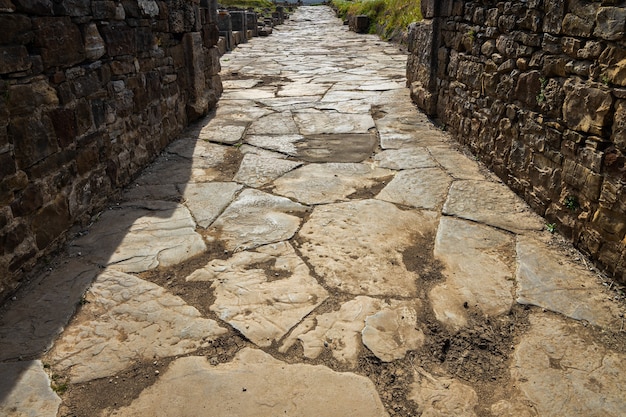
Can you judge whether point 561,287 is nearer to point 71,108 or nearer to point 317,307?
point 317,307

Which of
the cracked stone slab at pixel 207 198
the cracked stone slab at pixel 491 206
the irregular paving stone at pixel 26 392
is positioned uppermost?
the cracked stone slab at pixel 491 206

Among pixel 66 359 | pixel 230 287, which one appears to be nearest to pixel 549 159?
pixel 230 287

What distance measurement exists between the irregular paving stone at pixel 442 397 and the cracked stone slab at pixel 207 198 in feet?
6.28

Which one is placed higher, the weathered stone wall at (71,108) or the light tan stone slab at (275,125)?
the weathered stone wall at (71,108)

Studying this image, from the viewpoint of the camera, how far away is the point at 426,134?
5.20m

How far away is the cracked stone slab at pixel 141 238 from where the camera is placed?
2861 millimetres

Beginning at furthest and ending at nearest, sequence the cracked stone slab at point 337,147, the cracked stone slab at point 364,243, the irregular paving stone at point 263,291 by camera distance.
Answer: the cracked stone slab at point 337,147 < the cracked stone slab at point 364,243 < the irregular paving stone at point 263,291

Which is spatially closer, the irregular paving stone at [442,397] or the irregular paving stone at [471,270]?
the irregular paving stone at [442,397]

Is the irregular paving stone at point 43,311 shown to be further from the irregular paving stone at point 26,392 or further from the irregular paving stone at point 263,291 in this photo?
the irregular paving stone at point 263,291

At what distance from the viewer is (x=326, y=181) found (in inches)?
158

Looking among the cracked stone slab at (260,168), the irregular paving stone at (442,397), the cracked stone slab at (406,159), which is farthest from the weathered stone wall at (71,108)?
the cracked stone slab at (406,159)

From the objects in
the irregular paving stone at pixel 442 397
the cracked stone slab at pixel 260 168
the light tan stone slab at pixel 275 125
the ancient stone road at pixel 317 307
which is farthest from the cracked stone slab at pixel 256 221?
the light tan stone slab at pixel 275 125

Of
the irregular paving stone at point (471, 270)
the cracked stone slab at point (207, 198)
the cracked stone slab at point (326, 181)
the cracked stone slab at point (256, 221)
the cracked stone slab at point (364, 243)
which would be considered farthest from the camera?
the cracked stone slab at point (326, 181)

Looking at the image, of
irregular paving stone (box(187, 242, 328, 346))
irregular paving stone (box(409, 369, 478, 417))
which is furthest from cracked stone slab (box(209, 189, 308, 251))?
irregular paving stone (box(409, 369, 478, 417))
